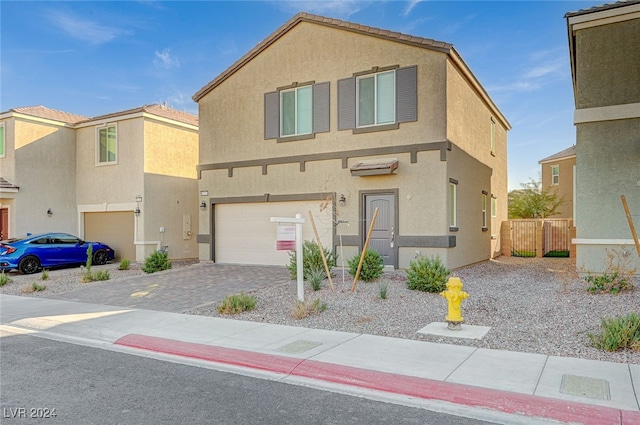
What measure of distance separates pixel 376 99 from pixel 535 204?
Answer: 21041 mm

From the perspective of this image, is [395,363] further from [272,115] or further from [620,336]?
[272,115]

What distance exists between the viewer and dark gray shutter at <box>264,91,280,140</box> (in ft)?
51.8

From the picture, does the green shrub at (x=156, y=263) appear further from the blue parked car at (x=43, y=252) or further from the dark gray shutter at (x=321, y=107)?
the dark gray shutter at (x=321, y=107)

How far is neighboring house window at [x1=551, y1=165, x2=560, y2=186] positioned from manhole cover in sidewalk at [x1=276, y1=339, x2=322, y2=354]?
3126 cm

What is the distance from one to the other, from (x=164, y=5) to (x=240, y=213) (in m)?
7.92

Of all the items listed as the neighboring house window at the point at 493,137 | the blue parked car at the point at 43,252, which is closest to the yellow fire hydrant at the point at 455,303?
the neighboring house window at the point at 493,137

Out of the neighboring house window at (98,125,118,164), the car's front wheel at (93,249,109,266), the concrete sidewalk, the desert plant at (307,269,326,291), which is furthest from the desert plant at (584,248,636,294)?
the neighboring house window at (98,125,118,164)

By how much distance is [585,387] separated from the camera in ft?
16.3

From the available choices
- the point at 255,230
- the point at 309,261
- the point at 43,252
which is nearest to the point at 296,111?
the point at 255,230

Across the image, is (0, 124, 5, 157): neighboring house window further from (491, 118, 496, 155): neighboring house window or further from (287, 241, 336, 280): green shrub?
(491, 118, 496, 155): neighboring house window

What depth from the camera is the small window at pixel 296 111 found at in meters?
15.3

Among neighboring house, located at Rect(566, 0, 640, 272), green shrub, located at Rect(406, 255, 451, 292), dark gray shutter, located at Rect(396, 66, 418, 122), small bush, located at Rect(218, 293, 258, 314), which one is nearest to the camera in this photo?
small bush, located at Rect(218, 293, 258, 314)

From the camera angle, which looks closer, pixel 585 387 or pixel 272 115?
pixel 585 387

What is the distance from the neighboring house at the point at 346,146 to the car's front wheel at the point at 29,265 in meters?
5.89
